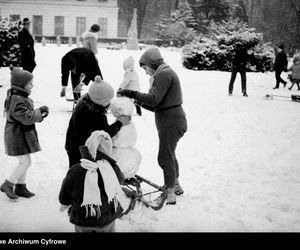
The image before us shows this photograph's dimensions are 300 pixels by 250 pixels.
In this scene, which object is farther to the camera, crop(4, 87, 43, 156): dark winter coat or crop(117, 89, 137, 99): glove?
crop(4, 87, 43, 156): dark winter coat

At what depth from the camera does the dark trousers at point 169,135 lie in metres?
3.92

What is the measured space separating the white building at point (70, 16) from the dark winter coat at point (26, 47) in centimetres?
663

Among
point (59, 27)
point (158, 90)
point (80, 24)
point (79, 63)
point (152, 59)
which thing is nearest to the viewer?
point (158, 90)

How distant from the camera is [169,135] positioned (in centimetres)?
393

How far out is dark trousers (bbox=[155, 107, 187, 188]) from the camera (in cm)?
392

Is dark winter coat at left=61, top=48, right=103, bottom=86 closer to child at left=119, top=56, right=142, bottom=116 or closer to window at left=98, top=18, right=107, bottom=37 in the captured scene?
child at left=119, top=56, right=142, bottom=116

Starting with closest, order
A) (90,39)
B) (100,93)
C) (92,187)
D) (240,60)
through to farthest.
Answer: (92,187)
(100,93)
(90,39)
(240,60)

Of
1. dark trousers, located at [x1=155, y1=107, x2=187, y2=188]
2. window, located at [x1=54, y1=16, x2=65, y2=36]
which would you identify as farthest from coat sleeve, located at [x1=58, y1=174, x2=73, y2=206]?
window, located at [x1=54, y1=16, x2=65, y2=36]

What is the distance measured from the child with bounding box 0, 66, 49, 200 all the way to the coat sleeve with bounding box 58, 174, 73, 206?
134 cm

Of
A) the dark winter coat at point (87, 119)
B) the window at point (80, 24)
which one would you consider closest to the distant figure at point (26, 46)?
the dark winter coat at point (87, 119)

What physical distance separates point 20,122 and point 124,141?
3.93 ft

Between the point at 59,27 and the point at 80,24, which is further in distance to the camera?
the point at 80,24

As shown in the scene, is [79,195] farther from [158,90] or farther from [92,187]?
[158,90]

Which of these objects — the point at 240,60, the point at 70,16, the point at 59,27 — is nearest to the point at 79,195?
the point at 240,60
